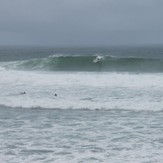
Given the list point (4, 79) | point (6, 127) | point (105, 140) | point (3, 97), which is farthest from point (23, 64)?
point (105, 140)

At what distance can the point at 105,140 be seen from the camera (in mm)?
10750

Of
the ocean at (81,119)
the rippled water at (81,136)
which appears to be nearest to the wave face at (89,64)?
the ocean at (81,119)

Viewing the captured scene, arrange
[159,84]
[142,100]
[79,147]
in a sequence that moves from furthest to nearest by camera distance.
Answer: [159,84], [142,100], [79,147]

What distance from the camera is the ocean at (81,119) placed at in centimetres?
A: 963

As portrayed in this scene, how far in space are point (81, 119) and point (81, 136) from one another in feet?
7.78

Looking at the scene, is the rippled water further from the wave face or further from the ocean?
the wave face

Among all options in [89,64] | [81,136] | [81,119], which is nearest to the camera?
[81,136]

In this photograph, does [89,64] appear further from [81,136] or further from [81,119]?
[81,136]

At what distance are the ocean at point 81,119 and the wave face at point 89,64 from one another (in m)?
6.83

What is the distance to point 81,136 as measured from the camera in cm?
1118

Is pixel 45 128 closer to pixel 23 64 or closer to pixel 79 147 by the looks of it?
pixel 79 147

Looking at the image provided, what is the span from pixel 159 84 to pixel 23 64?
51.4 feet

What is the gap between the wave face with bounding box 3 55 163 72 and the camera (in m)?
31.2

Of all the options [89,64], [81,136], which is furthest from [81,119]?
[89,64]
